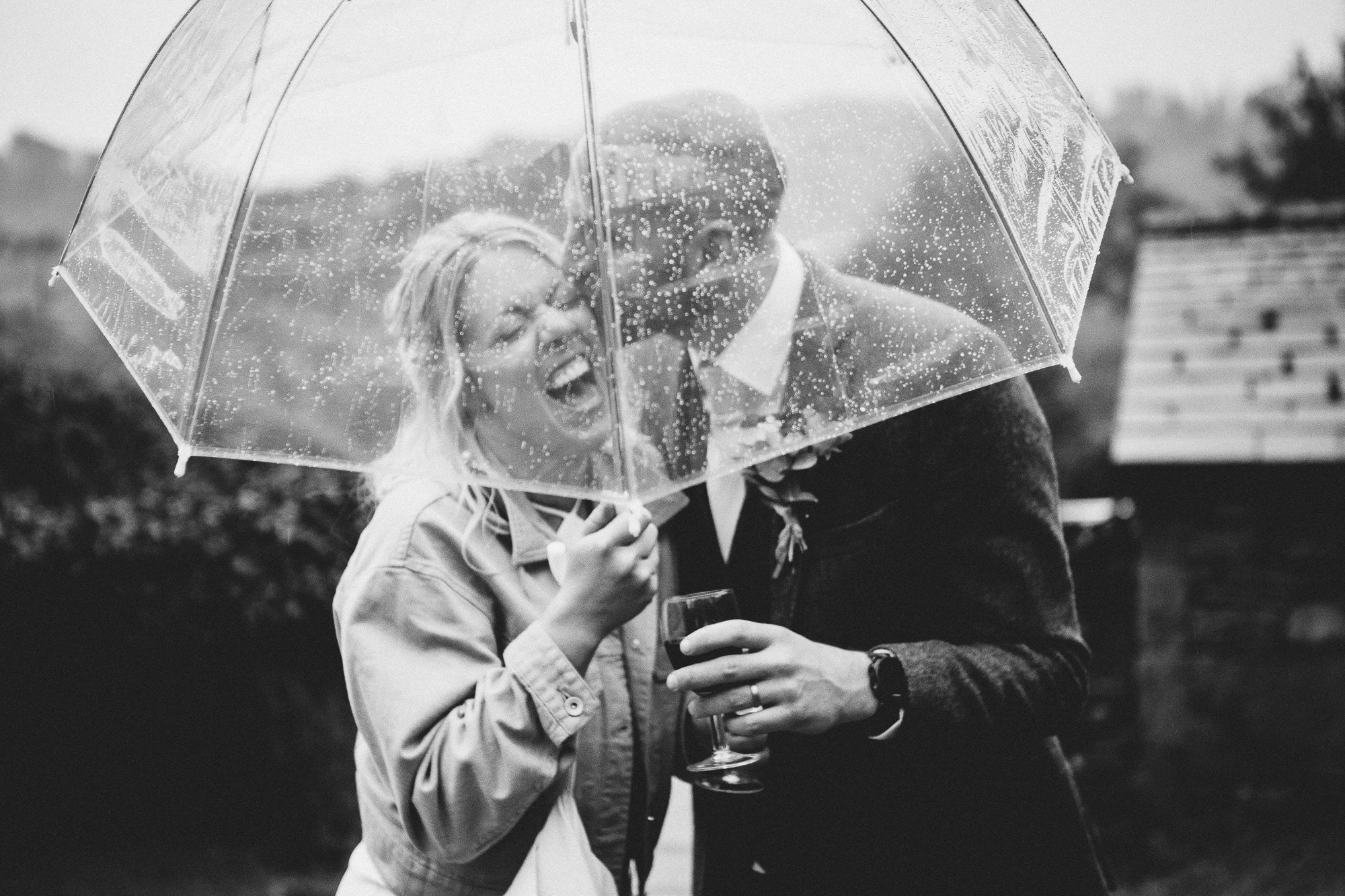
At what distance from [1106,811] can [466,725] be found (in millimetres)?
5234

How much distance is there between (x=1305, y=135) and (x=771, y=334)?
55.3ft

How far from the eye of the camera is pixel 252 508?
5.31 meters

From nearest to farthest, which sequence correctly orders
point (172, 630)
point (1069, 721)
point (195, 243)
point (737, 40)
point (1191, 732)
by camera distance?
point (737, 40), point (195, 243), point (1069, 721), point (172, 630), point (1191, 732)

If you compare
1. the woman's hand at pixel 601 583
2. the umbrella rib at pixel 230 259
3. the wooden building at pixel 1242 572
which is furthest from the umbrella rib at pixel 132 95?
the wooden building at pixel 1242 572

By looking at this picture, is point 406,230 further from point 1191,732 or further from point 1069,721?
point 1191,732

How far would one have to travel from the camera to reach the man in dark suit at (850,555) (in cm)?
177

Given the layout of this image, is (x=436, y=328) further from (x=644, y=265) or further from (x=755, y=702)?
(x=755, y=702)

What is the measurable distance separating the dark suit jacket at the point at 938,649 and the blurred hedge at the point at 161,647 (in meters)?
2.97

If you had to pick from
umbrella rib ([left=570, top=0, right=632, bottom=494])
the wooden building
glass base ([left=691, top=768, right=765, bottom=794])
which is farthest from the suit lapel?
the wooden building

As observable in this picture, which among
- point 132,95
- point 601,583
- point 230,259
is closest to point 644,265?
point 601,583

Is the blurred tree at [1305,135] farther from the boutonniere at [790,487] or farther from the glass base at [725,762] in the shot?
the glass base at [725,762]

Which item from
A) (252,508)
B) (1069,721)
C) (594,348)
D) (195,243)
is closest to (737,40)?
(594,348)

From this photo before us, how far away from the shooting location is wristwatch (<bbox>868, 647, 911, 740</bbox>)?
1.94 m

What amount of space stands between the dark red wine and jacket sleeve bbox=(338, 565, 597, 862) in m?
0.16
